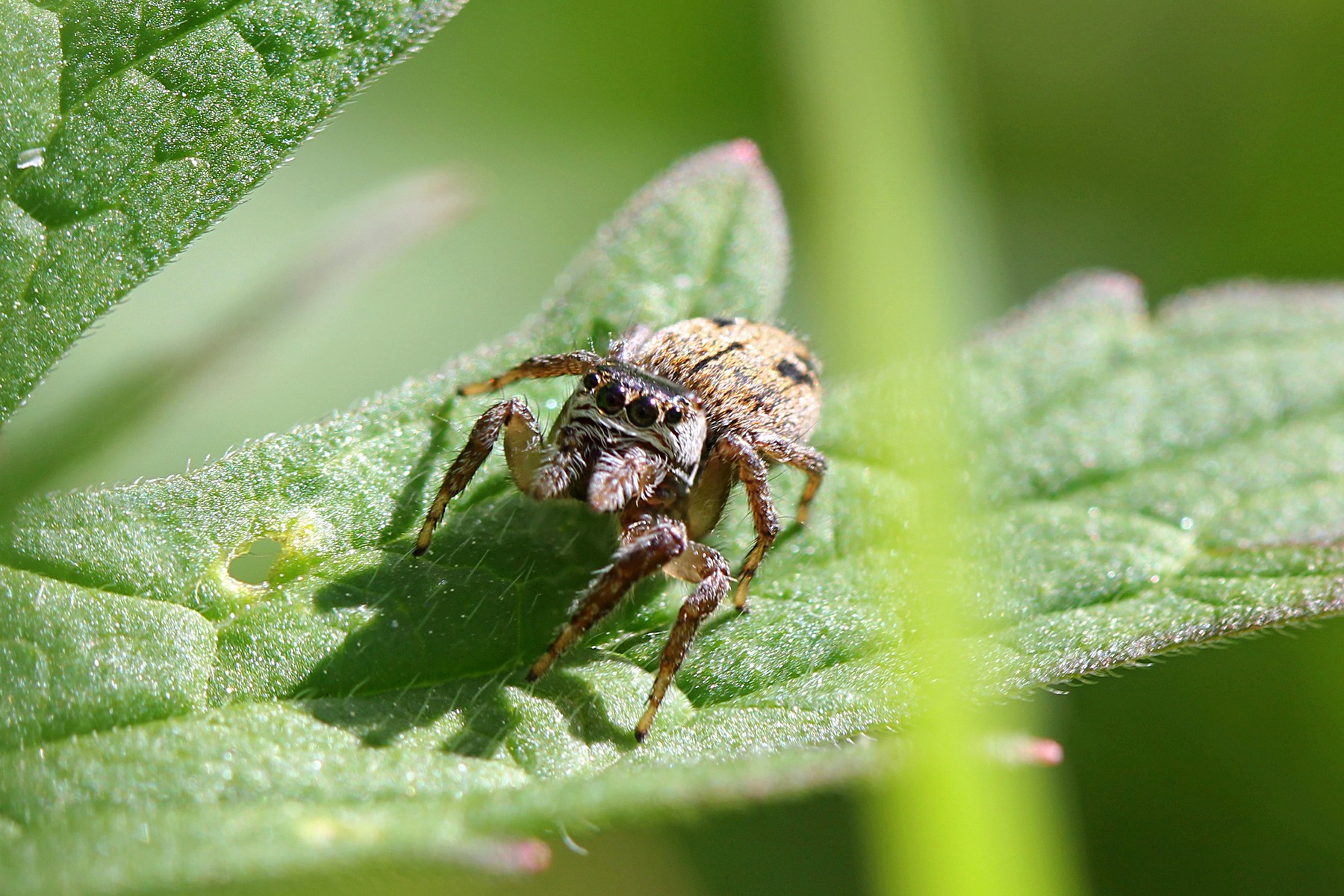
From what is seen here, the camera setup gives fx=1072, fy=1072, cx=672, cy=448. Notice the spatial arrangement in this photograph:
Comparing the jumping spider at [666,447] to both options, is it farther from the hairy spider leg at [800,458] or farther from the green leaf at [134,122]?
the green leaf at [134,122]

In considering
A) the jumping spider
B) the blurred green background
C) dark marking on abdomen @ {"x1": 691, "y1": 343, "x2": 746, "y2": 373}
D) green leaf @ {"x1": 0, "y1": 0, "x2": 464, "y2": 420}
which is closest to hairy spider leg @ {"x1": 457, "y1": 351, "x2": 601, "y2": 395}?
the jumping spider

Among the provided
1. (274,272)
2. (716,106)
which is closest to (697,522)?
(274,272)

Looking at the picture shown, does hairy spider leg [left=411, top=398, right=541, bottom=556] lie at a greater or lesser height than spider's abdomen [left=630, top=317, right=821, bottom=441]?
lesser

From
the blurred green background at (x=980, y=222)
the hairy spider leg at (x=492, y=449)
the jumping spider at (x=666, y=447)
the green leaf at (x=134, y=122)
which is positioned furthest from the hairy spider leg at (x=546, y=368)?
the blurred green background at (x=980, y=222)

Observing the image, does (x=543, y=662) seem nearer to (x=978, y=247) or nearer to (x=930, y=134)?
(x=930, y=134)

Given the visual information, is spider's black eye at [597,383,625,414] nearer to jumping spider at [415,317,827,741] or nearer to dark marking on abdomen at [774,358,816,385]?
jumping spider at [415,317,827,741]

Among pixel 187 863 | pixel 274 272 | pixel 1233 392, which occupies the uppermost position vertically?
pixel 1233 392
